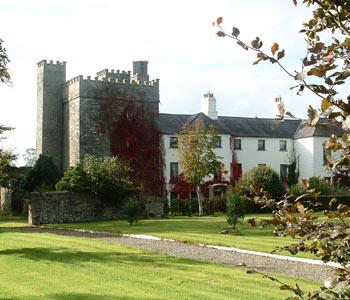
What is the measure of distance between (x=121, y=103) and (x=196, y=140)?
7201mm

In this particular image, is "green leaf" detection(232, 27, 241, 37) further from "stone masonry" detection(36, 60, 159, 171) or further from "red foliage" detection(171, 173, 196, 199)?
"red foliage" detection(171, 173, 196, 199)

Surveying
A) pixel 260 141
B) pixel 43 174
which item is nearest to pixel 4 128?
pixel 43 174

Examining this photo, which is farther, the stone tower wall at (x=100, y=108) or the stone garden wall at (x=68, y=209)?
the stone tower wall at (x=100, y=108)

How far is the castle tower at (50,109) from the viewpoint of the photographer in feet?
155

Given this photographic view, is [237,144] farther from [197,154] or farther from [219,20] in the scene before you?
[219,20]

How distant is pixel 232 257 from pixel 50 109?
3472cm

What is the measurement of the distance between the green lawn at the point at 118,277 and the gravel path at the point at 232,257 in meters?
0.78

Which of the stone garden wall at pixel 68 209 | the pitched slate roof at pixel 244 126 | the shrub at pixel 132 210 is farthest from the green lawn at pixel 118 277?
the pitched slate roof at pixel 244 126

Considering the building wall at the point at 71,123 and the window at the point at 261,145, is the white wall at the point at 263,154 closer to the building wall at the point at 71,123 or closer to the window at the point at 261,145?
the window at the point at 261,145

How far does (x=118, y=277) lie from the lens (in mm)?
12078

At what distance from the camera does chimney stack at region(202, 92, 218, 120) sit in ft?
170

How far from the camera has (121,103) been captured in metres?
44.6

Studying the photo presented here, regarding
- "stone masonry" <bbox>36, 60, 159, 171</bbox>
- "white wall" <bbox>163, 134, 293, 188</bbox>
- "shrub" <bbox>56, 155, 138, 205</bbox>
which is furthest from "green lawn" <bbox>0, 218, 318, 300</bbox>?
"white wall" <bbox>163, 134, 293, 188</bbox>

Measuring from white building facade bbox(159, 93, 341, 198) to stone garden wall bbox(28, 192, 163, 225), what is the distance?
13.7 metres
